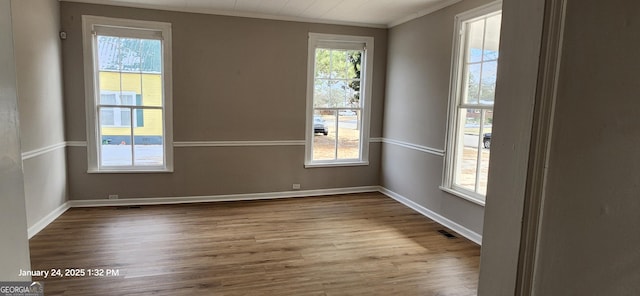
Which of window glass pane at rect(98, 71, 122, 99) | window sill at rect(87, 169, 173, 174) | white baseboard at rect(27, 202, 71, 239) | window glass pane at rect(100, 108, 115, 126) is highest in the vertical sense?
window glass pane at rect(98, 71, 122, 99)

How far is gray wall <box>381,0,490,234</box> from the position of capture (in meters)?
3.96

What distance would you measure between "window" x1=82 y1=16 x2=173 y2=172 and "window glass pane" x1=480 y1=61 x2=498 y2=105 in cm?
363

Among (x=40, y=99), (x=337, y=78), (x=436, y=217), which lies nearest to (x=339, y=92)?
(x=337, y=78)

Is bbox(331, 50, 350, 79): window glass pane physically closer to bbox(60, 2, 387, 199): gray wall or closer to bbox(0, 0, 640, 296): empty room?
bbox(0, 0, 640, 296): empty room

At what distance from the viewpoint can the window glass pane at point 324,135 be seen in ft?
17.1

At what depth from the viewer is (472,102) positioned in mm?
3723

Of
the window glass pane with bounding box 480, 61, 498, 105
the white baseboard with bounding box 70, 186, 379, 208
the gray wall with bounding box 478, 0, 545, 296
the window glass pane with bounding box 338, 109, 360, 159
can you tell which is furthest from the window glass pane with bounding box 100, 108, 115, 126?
the gray wall with bounding box 478, 0, 545, 296

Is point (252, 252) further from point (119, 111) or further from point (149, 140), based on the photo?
point (119, 111)

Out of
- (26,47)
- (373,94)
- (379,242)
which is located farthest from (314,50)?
(26,47)

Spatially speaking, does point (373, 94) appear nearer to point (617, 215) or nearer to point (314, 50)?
point (314, 50)

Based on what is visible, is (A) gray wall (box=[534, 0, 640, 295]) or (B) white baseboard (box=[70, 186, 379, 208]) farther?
(B) white baseboard (box=[70, 186, 379, 208])

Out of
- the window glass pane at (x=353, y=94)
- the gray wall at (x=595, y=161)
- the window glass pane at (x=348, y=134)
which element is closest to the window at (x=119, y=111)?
the window glass pane at (x=348, y=134)

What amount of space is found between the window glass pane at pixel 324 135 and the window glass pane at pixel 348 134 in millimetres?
98

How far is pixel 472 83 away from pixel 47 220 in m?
4.72
